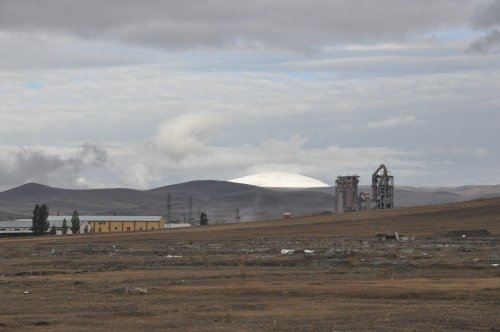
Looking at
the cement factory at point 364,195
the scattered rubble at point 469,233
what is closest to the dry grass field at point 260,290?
the scattered rubble at point 469,233

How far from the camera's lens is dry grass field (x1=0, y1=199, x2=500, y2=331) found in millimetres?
29000

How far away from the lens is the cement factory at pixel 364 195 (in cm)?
17612

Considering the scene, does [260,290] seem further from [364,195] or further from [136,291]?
[364,195]

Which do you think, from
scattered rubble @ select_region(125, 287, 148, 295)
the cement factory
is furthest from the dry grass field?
the cement factory

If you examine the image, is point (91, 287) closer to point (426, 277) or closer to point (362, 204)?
point (426, 277)

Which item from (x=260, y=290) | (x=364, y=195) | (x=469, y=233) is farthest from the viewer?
(x=364, y=195)

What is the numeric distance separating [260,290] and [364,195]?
490ft

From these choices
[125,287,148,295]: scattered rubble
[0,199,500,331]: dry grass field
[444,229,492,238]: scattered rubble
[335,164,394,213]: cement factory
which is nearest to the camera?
[0,199,500,331]: dry grass field

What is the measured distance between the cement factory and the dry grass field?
99.7 m

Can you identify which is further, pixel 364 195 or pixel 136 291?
pixel 364 195

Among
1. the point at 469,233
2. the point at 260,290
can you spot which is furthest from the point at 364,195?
the point at 260,290

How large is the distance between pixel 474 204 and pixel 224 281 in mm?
94739

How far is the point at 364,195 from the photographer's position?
187 metres

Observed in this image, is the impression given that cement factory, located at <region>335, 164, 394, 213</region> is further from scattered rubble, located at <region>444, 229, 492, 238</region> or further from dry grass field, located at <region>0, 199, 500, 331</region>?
dry grass field, located at <region>0, 199, 500, 331</region>
